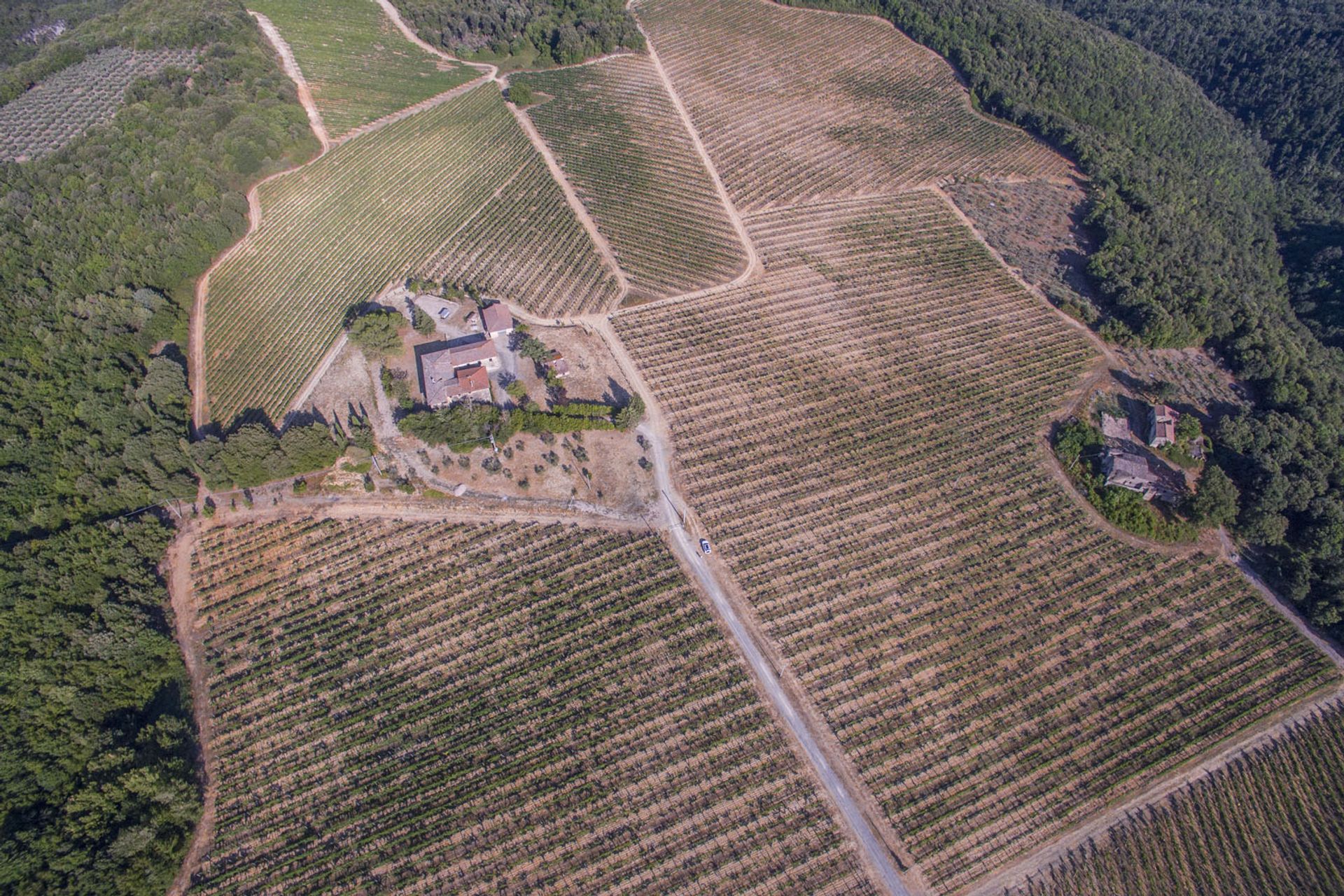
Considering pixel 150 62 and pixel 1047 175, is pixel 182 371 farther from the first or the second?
pixel 1047 175

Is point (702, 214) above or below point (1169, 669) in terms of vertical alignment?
above

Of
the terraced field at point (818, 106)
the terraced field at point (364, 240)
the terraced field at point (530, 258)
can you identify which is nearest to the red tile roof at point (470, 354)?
the terraced field at point (364, 240)

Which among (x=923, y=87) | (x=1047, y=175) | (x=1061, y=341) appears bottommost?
(x=1061, y=341)

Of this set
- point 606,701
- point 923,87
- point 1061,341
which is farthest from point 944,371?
point 923,87

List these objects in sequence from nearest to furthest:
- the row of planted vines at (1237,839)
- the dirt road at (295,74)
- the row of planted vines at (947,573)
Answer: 1. the row of planted vines at (1237,839)
2. the row of planted vines at (947,573)
3. the dirt road at (295,74)

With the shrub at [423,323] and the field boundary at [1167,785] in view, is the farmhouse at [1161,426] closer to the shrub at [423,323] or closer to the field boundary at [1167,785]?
the field boundary at [1167,785]

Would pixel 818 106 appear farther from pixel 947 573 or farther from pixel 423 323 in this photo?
pixel 947 573
